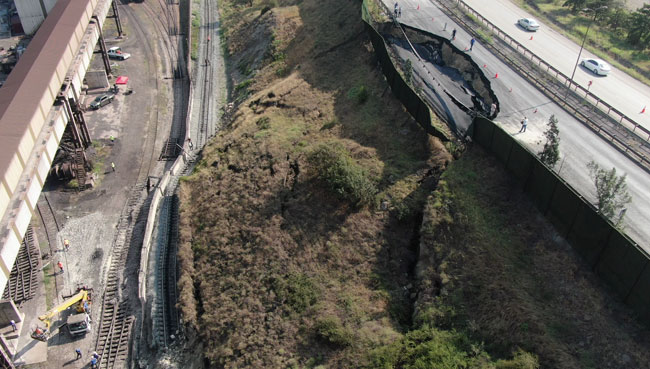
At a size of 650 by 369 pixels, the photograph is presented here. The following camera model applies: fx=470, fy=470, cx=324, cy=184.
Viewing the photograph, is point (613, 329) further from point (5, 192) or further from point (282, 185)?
point (5, 192)

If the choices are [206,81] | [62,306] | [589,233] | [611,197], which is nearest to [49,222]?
[62,306]

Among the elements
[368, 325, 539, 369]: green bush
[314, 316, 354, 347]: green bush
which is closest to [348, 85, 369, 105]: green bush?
[314, 316, 354, 347]: green bush

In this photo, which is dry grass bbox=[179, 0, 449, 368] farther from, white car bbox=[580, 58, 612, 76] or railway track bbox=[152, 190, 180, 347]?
white car bbox=[580, 58, 612, 76]

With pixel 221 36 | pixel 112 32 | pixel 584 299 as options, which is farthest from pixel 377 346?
pixel 112 32

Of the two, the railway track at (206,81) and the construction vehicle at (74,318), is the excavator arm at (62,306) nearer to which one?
the construction vehicle at (74,318)

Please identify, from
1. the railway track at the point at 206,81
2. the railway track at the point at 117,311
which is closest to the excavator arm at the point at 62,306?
the railway track at the point at 117,311

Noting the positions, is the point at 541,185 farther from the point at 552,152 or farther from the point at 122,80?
the point at 122,80
